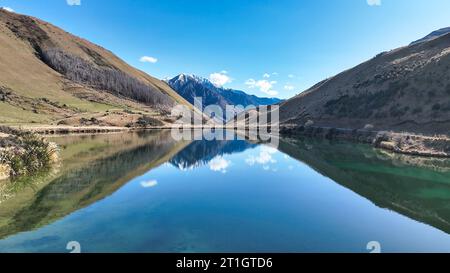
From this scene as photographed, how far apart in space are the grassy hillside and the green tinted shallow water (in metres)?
58.6

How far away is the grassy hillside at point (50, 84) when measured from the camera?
104562 mm

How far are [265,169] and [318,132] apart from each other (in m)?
58.7

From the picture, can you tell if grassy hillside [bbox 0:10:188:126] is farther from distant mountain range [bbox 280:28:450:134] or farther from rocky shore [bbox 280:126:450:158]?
rocky shore [bbox 280:126:450:158]

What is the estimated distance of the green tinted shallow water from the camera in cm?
1712

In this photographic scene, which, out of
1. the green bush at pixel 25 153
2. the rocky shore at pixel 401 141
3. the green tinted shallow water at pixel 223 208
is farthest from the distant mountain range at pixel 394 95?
the green bush at pixel 25 153

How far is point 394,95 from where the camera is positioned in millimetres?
90875

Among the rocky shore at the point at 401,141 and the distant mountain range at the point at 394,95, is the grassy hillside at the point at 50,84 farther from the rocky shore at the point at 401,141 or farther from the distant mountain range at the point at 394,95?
the rocky shore at the point at 401,141

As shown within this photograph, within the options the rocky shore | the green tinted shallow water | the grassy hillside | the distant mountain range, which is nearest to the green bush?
the green tinted shallow water
